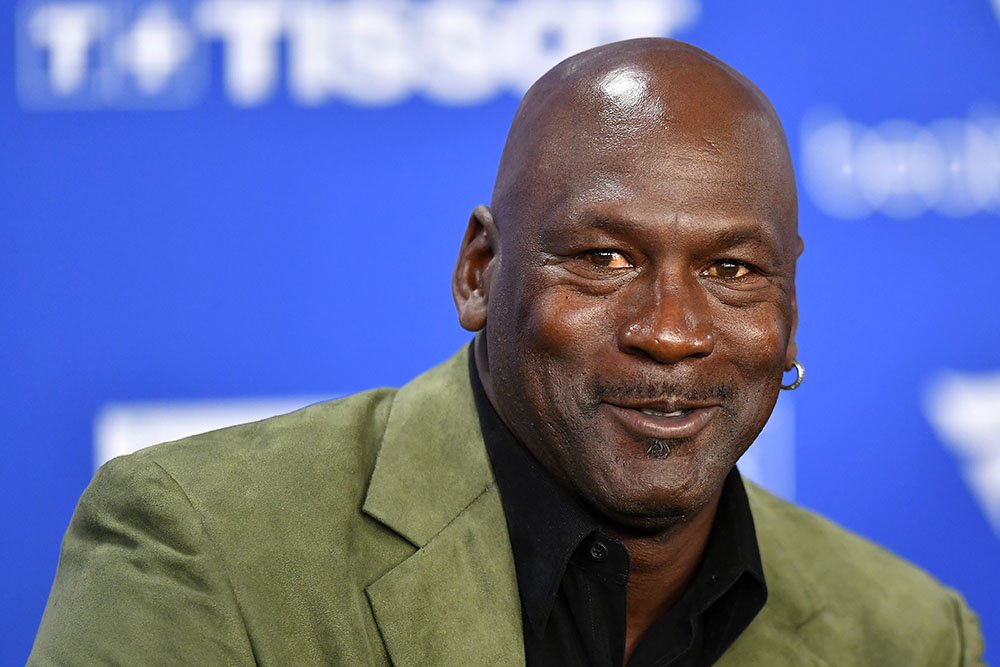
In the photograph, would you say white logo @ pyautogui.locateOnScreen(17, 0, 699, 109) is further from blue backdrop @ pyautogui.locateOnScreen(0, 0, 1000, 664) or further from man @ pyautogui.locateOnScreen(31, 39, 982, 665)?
man @ pyautogui.locateOnScreen(31, 39, 982, 665)

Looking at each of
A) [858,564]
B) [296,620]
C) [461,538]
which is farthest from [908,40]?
[296,620]

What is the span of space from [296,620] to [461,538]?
26 cm

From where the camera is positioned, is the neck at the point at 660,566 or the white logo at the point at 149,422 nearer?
the neck at the point at 660,566

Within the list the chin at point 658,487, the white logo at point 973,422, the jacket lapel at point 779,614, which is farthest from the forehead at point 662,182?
the white logo at point 973,422

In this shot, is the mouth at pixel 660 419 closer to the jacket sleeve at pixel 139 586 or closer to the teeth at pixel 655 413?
the teeth at pixel 655 413

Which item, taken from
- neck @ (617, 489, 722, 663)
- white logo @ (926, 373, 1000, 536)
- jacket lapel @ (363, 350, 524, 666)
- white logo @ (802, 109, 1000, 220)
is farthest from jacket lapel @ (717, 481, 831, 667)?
white logo @ (802, 109, 1000, 220)

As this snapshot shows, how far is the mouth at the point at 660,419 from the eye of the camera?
6.24 feet

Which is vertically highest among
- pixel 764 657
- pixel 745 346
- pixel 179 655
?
pixel 745 346

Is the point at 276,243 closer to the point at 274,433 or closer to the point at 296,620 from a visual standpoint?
the point at 274,433

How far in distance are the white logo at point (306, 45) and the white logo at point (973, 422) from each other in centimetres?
105

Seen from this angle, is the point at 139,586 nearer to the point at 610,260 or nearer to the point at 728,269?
the point at 610,260

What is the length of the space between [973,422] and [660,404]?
5.14 feet

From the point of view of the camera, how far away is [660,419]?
6.27ft

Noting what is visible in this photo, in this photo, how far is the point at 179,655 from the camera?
1.83m
